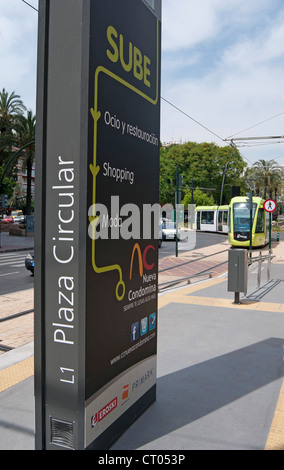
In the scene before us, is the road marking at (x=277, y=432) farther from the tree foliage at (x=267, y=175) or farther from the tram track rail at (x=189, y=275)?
the tree foliage at (x=267, y=175)

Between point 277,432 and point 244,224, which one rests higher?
point 244,224

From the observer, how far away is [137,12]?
3307 mm

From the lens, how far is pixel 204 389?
416cm

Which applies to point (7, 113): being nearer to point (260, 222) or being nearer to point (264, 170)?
point (260, 222)

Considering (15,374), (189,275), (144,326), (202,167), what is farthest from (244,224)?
(202,167)

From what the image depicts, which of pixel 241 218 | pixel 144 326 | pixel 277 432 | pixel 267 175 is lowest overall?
pixel 277 432

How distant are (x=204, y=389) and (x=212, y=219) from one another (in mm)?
34795

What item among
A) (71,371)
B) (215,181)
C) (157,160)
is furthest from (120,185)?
(215,181)

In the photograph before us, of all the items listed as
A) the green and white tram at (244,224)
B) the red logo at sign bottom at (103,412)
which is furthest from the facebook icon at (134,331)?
the green and white tram at (244,224)

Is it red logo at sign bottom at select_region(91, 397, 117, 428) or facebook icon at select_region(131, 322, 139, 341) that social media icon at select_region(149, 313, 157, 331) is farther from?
red logo at sign bottom at select_region(91, 397, 117, 428)

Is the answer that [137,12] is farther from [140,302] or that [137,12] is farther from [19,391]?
[19,391]

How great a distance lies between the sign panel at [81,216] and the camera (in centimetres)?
263

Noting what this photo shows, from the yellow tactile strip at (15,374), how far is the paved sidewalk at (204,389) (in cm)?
1
